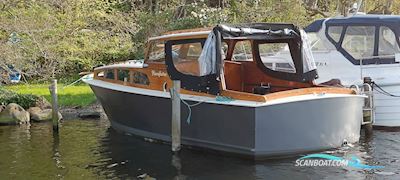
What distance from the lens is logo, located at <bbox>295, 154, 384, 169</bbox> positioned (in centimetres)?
952

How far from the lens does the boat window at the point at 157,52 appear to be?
448 inches

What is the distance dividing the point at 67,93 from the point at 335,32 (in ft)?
28.7

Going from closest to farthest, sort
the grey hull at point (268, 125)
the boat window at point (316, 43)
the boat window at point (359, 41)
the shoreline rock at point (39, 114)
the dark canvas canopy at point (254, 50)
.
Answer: the grey hull at point (268, 125) → the dark canvas canopy at point (254, 50) → the boat window at point (359, 41) → the boat window at point (316, 43) → the shoreline rock at point (39, 114)

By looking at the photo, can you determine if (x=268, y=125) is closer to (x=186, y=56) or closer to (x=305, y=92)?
(x=305, y=92)

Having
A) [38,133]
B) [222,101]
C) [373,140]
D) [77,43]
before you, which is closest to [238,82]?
[222,101]

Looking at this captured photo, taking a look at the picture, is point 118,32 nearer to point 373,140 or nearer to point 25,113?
point 25,113

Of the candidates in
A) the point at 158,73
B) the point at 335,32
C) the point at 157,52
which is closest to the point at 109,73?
the point at 157,52

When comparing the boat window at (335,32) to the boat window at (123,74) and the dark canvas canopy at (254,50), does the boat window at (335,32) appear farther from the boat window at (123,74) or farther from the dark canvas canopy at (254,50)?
the boat window at (123,74)

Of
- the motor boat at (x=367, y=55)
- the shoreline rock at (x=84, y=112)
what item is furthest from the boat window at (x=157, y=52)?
the shoreline rock at (x=84, y=112)

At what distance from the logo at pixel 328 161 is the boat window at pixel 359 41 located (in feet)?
13.8

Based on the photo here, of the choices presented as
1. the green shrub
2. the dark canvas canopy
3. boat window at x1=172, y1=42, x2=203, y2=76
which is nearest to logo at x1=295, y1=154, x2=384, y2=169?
the dark canvas canopy

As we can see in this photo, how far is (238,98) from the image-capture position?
31.1 feet

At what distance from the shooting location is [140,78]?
11492mm

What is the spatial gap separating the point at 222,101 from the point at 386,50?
5694mm
